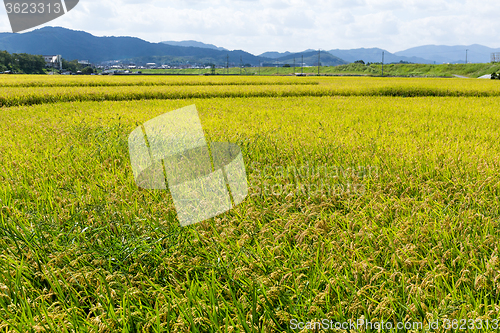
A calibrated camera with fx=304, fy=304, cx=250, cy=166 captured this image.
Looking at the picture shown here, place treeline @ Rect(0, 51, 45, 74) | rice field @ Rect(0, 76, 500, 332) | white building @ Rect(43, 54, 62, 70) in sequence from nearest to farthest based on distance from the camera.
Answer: rice field @ Rect(0, 76, 500, 332) → treeline @ Rect(0, 51, 45, 74) → white building @ Rect(43, 54, 62, 70)

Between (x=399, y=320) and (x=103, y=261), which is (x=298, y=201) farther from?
(x=103, y=261)

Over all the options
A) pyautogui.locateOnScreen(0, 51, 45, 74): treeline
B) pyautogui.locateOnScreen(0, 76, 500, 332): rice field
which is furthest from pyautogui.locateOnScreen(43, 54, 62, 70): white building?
pyautogui.locateOnScreen(0, 76, 500, 332): rice field

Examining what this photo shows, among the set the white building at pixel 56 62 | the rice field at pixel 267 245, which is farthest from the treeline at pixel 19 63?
the rice field at pixel 267 245

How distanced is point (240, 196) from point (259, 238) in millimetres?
790

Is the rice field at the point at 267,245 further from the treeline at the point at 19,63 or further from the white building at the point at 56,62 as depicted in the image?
the white building at the point at 56,62

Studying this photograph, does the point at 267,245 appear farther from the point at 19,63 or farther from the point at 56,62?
the point at 56,62

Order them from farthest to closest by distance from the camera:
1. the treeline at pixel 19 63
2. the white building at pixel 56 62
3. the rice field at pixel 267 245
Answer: the white building at pixel 56 62 → the treeline at pixel 19 63 → the rice field at pixel 267 245

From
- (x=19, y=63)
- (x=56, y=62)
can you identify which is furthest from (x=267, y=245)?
(x=56, y=62)

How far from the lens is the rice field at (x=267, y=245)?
1.48 metres

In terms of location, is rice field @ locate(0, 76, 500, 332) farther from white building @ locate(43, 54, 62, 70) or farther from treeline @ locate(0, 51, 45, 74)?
white building @ locate(43, 54, 62, 70)

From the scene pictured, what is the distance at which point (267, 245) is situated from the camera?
207 centimetres

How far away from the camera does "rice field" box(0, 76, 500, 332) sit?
148 cm

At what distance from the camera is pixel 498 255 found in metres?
1.81

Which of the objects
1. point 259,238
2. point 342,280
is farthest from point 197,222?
point 342,280
